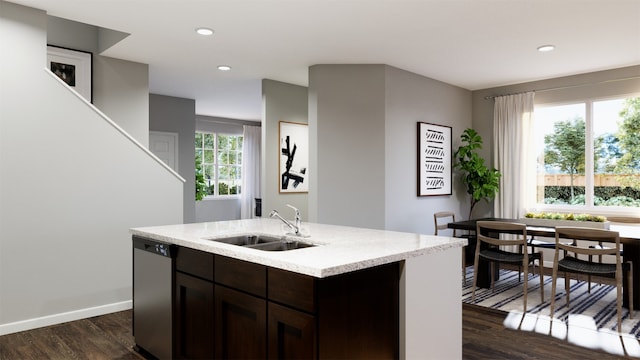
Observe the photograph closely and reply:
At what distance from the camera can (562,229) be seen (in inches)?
138

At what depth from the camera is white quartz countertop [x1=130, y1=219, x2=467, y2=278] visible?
180 centimetres

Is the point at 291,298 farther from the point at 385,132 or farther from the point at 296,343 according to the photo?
the point at 385,132

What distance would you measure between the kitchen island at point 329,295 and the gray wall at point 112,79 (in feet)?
8.37

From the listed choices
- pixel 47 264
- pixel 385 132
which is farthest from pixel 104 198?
pixel 385 132

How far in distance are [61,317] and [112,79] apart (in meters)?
2.49

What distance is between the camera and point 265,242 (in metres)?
2.72

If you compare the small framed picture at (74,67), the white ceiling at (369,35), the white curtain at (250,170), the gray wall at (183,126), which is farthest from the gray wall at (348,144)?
the white curtain at (250,170)

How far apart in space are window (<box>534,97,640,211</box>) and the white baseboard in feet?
17.8

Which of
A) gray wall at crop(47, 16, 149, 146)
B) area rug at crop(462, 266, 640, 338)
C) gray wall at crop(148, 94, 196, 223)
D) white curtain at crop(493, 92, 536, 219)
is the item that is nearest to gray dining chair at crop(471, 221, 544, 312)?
area rug at crop(462, 266, 640, 338)

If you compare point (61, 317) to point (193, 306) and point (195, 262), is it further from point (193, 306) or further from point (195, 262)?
point (195, 262)

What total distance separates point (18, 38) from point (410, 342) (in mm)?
3551

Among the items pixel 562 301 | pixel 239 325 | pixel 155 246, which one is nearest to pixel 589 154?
pixel 562 301

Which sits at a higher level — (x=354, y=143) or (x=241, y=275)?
(x=354, y=143)

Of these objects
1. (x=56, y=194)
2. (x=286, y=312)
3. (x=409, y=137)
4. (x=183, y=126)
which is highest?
(x=183, y=126)
